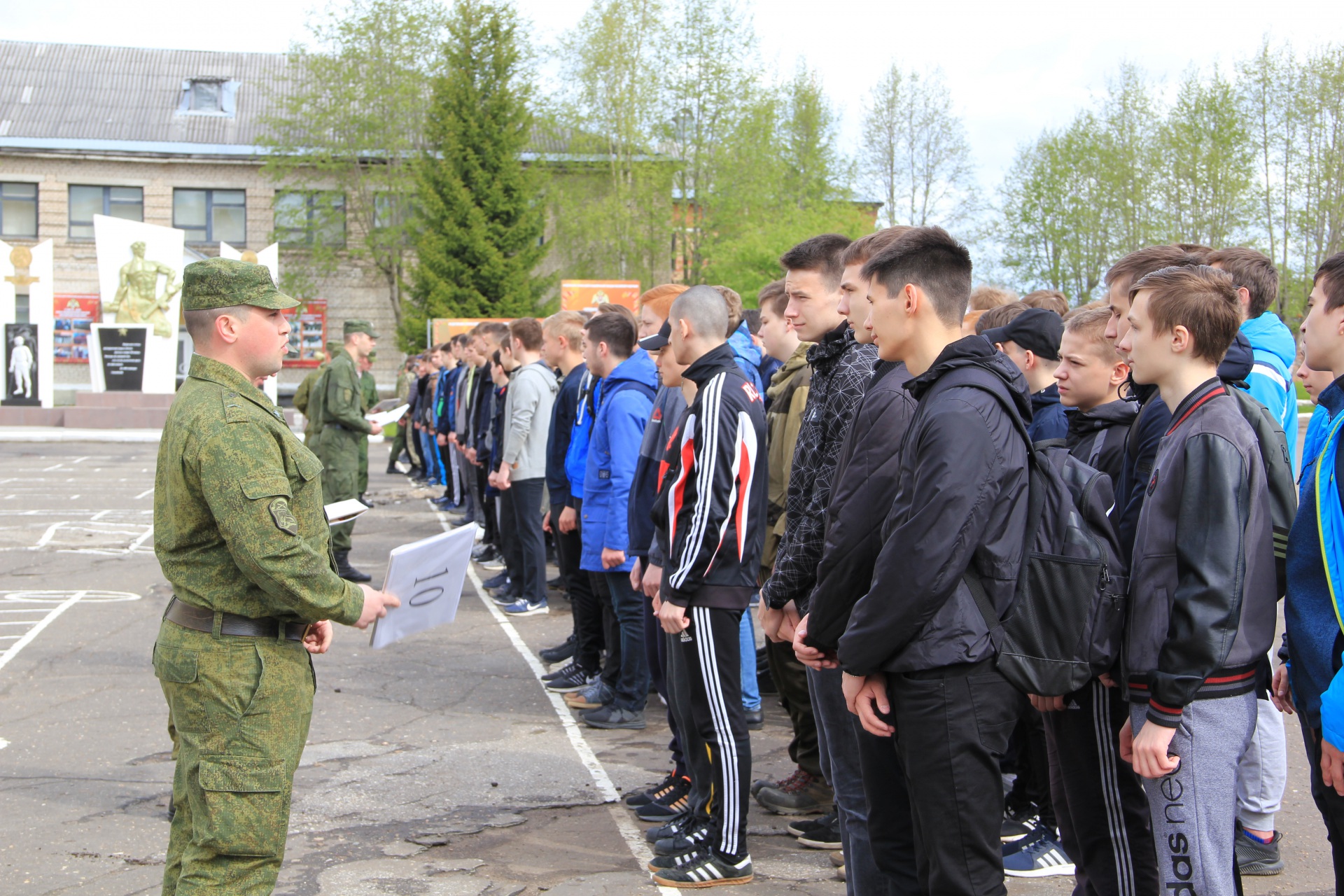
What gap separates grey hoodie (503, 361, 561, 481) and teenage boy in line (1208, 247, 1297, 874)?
18.1ft

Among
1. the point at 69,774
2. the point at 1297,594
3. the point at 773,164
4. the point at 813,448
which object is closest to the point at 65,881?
the point at 69,774

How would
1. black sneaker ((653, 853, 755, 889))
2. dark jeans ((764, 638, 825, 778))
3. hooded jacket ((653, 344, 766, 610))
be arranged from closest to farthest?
black sneaker ((653, 853, 755, 889)) < hooded jacket ((653, 344, 766, 610)) < dark jeans ((764, 638, 825, 778))

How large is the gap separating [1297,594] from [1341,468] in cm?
36

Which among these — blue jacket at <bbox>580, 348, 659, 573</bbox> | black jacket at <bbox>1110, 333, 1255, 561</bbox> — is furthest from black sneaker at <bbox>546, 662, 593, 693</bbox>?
black jacket at <bbox>1110, 333, 1255, 561</bbox>

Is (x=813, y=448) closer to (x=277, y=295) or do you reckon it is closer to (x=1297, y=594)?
(x=1297, y=594)

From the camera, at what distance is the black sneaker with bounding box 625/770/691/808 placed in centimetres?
512

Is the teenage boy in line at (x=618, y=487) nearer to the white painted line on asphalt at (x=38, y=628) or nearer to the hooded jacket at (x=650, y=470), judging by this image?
the hooded jacket at (x=650, y=470)

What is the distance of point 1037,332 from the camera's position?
4746 mm

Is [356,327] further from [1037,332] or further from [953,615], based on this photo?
[953,615]

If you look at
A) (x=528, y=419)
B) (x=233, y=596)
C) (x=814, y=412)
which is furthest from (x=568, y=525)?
(x=233, y=596)

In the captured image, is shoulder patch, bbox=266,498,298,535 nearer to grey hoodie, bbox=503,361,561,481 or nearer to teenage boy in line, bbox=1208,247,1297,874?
teenage boy in line, bbox=1208,247,1297,874

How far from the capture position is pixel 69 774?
5.53 m

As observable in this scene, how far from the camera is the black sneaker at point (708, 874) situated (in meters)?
4.32

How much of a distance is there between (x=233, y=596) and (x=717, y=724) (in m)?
1.94
